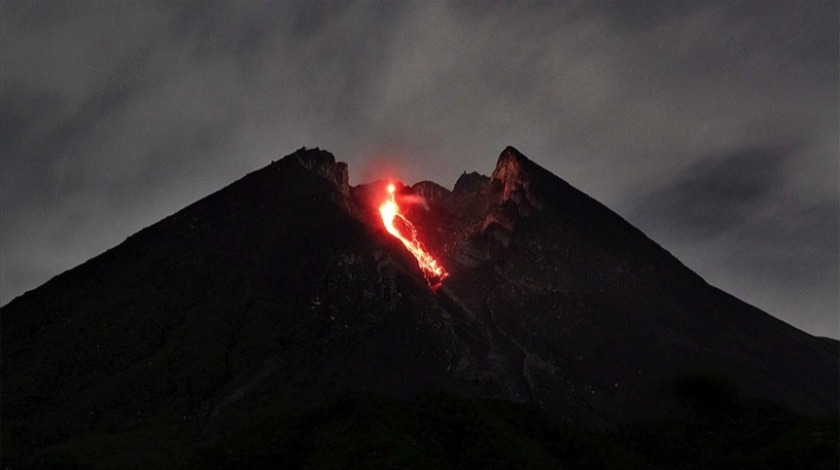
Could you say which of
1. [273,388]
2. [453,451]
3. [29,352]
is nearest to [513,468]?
[453,451]

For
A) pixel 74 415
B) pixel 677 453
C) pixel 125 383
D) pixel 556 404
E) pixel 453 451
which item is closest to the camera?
pixel 453 451

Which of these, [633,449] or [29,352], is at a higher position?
[29,352]

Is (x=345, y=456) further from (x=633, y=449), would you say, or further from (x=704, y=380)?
(x=704, y=380)

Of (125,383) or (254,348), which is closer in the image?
(125,383)

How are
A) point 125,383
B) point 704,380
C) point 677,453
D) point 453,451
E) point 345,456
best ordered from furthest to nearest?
point 125,383 < point 704,380 < point 677,453 < point 453,451 < point 345,456

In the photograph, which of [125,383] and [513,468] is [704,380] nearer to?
[513,468]

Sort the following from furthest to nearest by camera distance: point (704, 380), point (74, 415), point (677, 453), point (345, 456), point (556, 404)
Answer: point (556, 404) < point (74, 415) < point (704, 380) < point (677, 453) < point (345, 456)

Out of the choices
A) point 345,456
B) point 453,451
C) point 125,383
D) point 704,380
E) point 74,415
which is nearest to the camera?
point 345,456

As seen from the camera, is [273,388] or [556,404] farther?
[556,404]

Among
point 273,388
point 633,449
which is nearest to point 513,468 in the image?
point 633,449

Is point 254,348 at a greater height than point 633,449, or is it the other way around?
point 254,348
